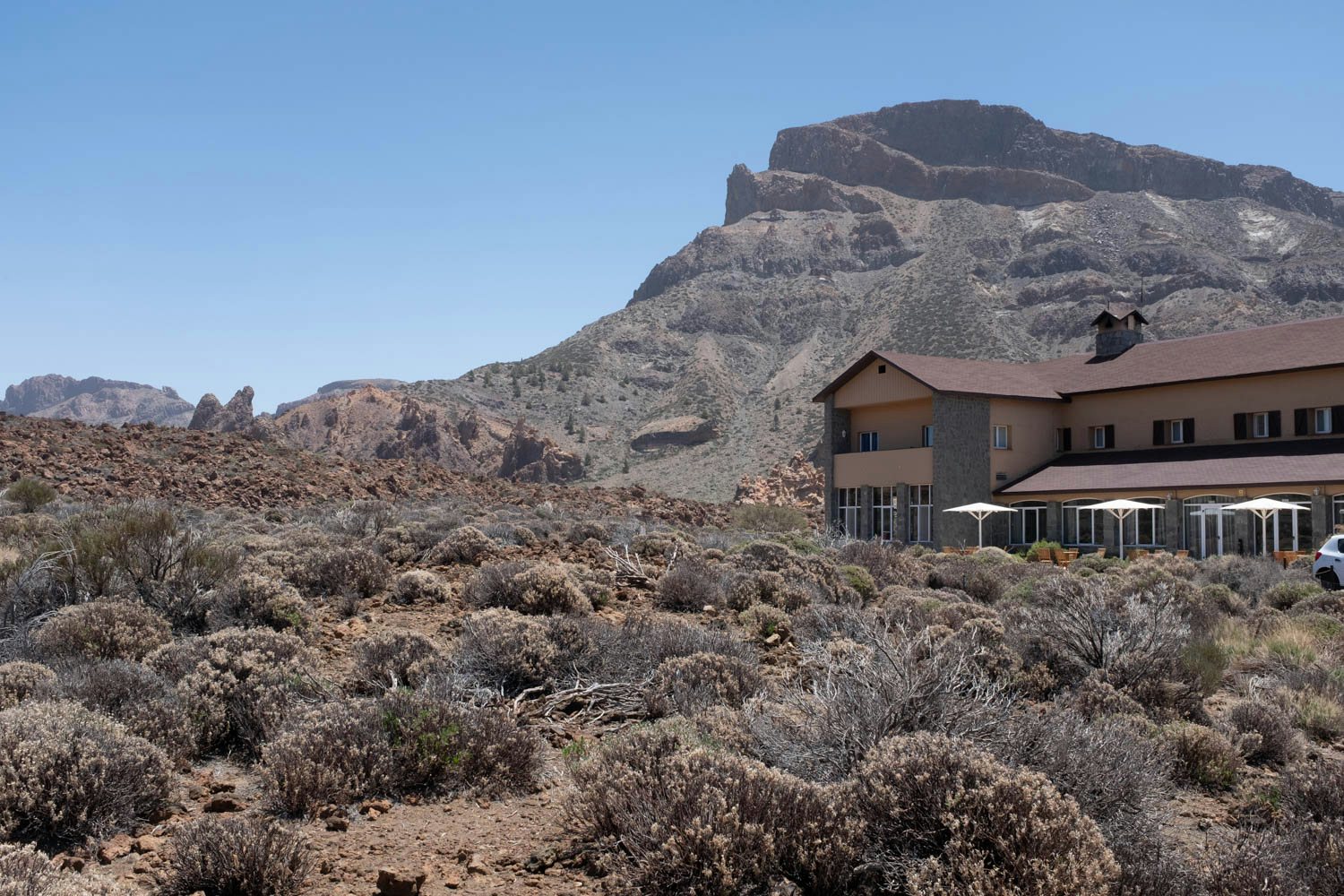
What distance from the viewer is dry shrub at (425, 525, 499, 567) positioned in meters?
13.7

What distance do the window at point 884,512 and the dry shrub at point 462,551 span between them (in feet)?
90.5

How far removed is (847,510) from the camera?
140 feet

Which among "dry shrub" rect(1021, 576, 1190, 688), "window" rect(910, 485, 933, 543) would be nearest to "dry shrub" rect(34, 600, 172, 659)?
"dry shrub" rect(1021, 576, 1190, 688)

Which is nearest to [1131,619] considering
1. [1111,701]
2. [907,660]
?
[1111,701]

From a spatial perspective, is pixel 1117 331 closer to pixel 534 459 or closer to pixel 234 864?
pixel 534 459

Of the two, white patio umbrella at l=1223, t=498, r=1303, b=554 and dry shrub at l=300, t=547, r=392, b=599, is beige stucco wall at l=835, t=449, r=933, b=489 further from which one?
dry shrub at l=300, t=547, r=392, b=599

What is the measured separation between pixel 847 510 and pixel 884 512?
7.66 ft

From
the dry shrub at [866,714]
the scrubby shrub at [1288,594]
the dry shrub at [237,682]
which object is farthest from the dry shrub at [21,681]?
the scrubby shrub at [1288,594]

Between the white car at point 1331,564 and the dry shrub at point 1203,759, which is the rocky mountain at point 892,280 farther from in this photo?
the dry shrub at point 1203,759

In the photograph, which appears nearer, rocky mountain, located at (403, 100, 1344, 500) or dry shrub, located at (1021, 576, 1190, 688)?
dry shrub, located at (1021, 576, 1190, 688)

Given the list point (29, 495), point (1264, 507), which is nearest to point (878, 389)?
point (1264, 507)

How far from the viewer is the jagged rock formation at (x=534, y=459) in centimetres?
7075

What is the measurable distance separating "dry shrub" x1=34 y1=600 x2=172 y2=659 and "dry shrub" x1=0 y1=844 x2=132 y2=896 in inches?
172

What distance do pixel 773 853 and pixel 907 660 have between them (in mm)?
1896
